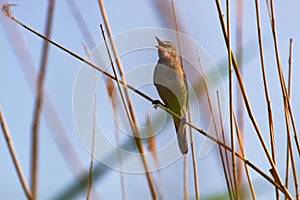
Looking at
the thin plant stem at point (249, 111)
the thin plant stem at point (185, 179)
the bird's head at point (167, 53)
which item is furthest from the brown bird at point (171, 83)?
the thin plant stem at point (249, 111)

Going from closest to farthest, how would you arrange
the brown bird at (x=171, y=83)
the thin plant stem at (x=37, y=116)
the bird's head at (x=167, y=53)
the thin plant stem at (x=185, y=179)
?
the thin plant stem at (x=37, y=116)
the thin plant stem at (x=185, y=179)
the brown bird at (x=171, y=83)
the bird's head at (x=167, y=53)

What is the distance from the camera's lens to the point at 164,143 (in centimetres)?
196

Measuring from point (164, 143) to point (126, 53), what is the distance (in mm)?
435

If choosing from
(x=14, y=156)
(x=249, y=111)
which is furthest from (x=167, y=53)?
(x=14, y=156)

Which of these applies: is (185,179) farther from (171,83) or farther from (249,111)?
(171,83)

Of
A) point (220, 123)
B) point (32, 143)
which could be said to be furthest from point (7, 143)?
point (220, 123)

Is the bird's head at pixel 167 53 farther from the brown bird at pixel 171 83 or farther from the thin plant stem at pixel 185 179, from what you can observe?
the thin plant stem at pixel 185 179

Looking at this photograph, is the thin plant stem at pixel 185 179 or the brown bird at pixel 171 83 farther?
the brown bird at pixel 171 83

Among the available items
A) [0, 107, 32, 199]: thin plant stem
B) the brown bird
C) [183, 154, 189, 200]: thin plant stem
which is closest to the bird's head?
the brown bird

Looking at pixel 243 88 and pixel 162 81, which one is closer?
pixel 243 88

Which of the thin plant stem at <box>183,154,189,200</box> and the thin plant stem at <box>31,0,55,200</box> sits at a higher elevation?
the thin plant stem at <box>183,154,189,200</box>

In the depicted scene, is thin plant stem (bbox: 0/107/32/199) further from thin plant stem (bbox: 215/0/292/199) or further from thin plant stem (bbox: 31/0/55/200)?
thin plant stem (bbox: 215/0/292/199)

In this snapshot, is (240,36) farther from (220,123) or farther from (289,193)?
(289,193)

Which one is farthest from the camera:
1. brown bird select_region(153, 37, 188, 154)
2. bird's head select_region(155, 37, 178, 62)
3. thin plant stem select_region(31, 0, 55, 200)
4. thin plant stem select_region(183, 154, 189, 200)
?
bird's head select_region(155, 37, 178, 62)
